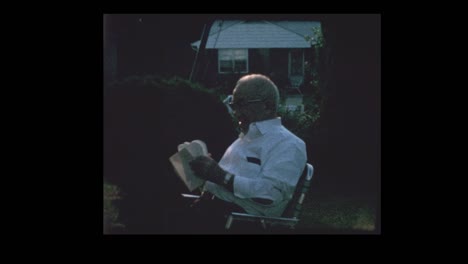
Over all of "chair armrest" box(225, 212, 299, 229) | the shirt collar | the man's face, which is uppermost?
the man's face

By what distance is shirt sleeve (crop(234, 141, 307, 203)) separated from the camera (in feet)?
13.0

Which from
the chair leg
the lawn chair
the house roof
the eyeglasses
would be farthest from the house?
the chair leg

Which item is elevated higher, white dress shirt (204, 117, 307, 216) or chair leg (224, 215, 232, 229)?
white dress shirt (204, 117, 307, 216)

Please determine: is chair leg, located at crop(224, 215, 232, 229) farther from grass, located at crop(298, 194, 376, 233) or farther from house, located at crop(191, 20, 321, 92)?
house, located at crop(191, 20, 321, 92)

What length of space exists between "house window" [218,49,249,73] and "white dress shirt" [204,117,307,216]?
2.65ft

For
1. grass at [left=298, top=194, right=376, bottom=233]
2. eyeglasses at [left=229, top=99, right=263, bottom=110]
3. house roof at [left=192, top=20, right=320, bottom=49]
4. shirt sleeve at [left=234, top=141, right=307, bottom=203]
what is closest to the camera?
shirt sleeve at [left=234, top=141, right=307, bottom=203]

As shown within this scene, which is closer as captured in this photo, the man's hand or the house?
the man's hand

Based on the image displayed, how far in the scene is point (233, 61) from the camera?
4.80 meters

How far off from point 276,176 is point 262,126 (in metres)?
0.39

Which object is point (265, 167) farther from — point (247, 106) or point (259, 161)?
point (247, 106)

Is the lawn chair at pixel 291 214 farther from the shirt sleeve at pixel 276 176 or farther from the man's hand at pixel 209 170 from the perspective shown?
the man's hand at pixel 209 170

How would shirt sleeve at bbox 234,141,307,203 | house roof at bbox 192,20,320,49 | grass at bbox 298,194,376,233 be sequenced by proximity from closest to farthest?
shirt sleeve at bbox 234,141,307,203
grass at bbox 298,194,376,233
house roof at bbox 192,20,320,49

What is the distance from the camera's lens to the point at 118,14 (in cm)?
451

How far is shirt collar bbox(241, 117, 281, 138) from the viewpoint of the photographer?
408cm
